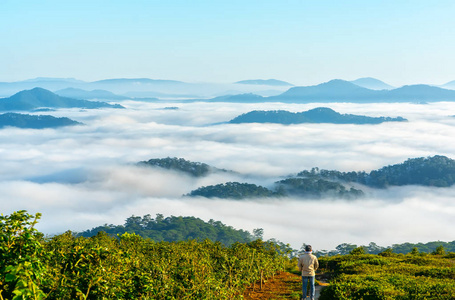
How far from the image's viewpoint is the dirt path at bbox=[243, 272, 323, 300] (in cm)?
2505

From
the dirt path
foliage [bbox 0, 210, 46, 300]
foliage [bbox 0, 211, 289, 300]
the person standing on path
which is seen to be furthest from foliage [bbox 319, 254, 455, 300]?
foliage [bbox 0, 210, 46, 300]

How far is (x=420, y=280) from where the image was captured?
71.0 ft

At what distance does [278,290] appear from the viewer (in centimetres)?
2733

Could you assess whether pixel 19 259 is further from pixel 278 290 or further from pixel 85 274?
pixel 278 290

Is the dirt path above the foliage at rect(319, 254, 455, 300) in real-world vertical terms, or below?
below

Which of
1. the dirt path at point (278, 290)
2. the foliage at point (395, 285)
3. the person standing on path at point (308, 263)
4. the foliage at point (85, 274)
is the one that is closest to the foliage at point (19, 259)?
the foliage at point (85, 274)

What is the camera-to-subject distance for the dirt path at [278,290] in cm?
2505

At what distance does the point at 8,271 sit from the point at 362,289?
1540 cm

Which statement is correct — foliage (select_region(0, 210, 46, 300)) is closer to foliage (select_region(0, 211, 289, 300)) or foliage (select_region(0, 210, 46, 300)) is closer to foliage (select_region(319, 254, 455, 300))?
foliage (select_region(0, 211, 289, 300))

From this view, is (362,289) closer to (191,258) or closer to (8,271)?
(191,258)

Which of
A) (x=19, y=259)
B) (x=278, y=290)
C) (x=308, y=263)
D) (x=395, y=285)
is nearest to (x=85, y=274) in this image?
(x=19, y=259)

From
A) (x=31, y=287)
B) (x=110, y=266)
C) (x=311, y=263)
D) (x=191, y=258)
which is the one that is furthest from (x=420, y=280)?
(x=31, y=287)

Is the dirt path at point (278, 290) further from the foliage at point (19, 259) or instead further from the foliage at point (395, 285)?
the foliage at point (19, 259)

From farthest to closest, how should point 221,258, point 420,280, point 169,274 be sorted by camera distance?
point 221,258, point 420,280, point 169,274
